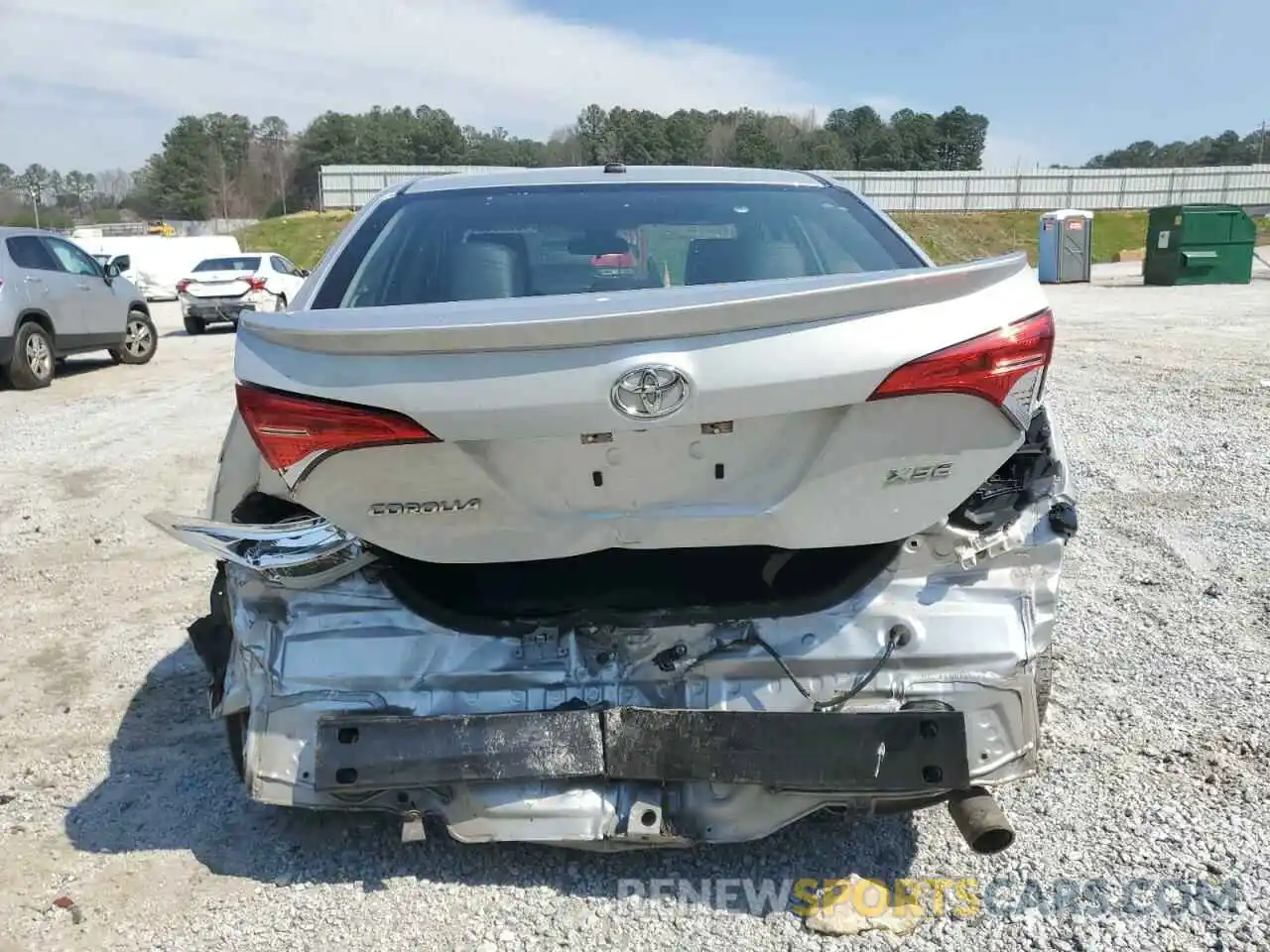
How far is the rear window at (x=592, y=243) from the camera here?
2.82 meters

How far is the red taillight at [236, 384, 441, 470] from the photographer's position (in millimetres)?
2000

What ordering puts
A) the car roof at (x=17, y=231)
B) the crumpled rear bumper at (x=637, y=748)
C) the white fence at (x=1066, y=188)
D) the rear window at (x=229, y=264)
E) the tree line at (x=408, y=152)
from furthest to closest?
the tree line at (x=408, y=152), the white fence at (x=1066, y=188), the rear window at (x=229, y=264), the car roof at (x=17, y=231), the crumpled rear bumper at (x=637, y=748)

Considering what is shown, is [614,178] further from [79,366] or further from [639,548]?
[79,366]

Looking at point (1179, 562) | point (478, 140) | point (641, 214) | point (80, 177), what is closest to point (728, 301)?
point (641, 214)

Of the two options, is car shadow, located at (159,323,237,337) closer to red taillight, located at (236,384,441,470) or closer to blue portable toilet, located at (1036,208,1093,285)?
red taillight, located at (236,384,441,470)

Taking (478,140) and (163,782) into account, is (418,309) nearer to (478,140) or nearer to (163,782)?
(163,782)

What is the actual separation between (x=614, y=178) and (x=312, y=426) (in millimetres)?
1706

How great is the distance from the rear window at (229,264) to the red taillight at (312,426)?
724 inches

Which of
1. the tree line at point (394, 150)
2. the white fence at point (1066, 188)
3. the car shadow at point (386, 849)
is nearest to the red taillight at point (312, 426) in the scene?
the car shadow at point (386, 849)

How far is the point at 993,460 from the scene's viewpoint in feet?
6.94

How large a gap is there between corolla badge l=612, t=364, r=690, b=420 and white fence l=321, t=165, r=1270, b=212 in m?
56.3

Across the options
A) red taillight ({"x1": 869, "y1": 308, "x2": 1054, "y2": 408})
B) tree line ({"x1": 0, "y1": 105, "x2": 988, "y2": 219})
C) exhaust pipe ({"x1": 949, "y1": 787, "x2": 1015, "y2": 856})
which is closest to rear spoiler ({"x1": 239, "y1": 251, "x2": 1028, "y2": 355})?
red taillight ({"x1": 869, "y1": 308, "x2": 1054, "y2": 408})

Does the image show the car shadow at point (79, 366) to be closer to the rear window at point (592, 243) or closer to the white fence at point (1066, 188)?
the rear window at point (592, 243)

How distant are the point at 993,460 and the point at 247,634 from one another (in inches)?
69.5
